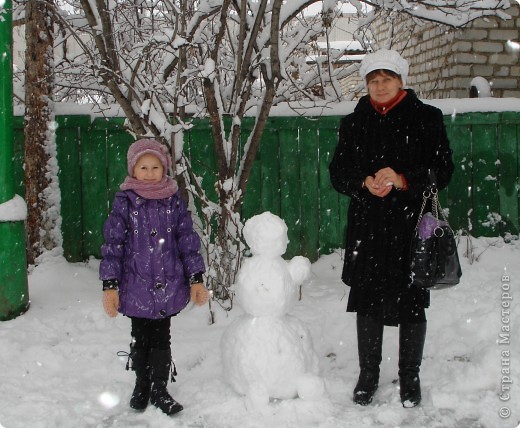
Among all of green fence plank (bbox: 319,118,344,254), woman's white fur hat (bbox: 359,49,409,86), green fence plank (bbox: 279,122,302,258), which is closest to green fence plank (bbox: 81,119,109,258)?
green fence plank (bbox: 279,122,302,258)

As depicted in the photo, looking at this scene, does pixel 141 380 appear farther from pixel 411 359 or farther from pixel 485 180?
pixel 485 180

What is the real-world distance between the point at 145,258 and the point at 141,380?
0.65 m

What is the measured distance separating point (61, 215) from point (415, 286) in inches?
134

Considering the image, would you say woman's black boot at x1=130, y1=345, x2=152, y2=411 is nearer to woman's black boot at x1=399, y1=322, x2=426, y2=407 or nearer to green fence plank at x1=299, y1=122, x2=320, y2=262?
woman's black boot at x1=399, y1=322, x2=426, y2=407

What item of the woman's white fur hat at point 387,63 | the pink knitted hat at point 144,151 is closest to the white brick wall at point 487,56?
the woman's white fur hat at point 387,63

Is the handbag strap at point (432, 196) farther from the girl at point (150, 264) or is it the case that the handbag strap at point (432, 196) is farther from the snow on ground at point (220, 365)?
the girl at point (150, 264)

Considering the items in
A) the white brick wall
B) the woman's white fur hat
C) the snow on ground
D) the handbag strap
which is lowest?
the snow on ground

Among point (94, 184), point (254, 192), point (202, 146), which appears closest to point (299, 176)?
point (254, 192)

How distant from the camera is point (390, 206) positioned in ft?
10.1

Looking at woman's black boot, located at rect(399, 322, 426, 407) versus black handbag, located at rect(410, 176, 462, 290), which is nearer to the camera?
black handbag, located at rect(410, 176, 462, 290)

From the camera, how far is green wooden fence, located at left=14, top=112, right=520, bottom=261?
17.4 feet

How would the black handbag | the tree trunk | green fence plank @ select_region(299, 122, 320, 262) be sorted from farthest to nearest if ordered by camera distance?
1. green fence plank @ select_region(299, 122, 320, 262)
2. the tree trunk
3. the black handbag

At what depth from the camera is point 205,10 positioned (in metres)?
4.70

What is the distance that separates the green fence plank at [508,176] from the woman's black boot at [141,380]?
3.67 meters
